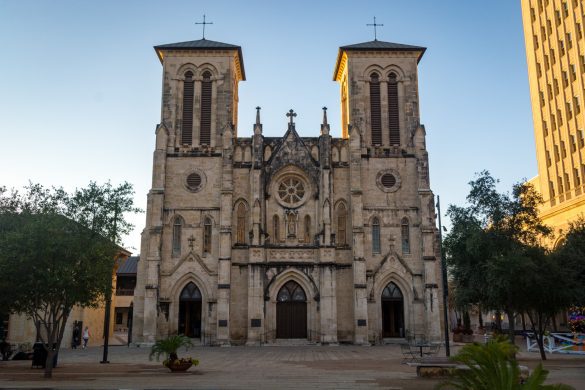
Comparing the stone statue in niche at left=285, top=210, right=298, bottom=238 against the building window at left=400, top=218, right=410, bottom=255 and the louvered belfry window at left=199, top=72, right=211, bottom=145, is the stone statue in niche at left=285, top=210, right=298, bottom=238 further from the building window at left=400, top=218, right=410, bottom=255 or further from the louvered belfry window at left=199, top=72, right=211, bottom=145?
the louvered belfry window at left=199, top=72, right=211, bottom=145

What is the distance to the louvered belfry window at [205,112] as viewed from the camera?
4347cm

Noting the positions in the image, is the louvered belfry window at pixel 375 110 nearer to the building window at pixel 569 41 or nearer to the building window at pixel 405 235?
the building window at pixel 405 235

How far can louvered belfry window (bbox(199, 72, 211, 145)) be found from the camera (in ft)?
143

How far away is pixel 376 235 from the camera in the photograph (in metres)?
41.6

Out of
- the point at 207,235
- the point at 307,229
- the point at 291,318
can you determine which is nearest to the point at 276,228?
the point at 307,229

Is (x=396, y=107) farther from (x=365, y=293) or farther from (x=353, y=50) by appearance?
(x=365, y=293)

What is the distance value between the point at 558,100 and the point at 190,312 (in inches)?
1422

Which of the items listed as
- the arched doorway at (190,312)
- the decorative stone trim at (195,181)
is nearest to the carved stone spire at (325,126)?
the decorative stone trim at (195,181)

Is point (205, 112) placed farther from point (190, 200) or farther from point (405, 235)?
point (405, 235)

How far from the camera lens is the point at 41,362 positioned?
23.5 meters

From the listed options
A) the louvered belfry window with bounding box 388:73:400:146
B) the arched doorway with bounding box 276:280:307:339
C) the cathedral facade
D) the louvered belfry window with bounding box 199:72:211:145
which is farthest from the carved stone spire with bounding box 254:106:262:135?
the arched doorway with bounding box 276:280:307:339

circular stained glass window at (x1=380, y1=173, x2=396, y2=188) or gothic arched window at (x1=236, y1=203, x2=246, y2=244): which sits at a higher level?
circular stained glass window at (x1=380, y1=173, x2=396, y2=188)

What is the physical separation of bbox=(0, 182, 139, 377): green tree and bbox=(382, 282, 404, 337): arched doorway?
76.1 ft

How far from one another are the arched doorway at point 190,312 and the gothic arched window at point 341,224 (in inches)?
432
